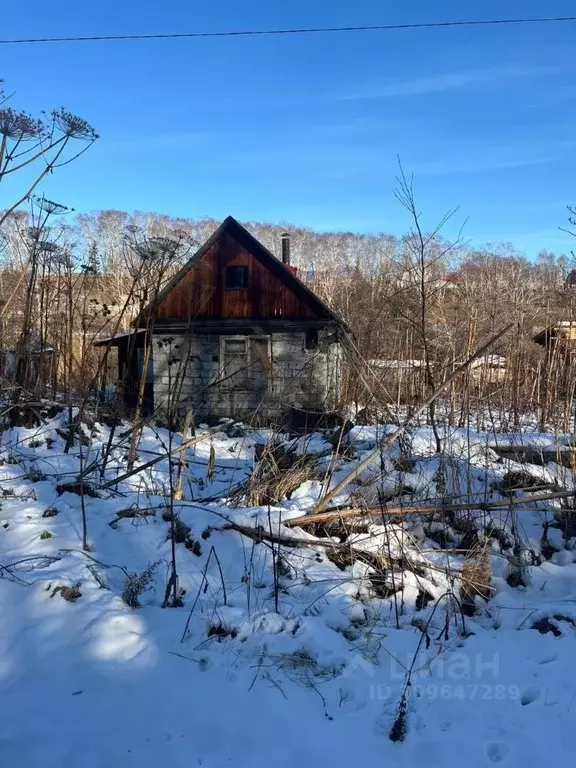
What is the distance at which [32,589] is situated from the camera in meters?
3.91

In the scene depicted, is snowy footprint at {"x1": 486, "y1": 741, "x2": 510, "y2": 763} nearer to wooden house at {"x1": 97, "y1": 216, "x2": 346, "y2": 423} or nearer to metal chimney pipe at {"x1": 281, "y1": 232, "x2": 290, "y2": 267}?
wooden house at {"x1": 97, "y1": 216, "x2": 346, "y2": 423}

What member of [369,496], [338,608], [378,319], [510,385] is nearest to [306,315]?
[378,319]

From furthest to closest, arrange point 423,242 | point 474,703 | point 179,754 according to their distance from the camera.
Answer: point 423,242 < point 474,703 < point 179,754

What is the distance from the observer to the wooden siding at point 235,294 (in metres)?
16.1

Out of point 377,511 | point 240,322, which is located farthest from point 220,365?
point 377,511

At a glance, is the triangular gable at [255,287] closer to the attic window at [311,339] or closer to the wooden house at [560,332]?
the attic window at [311,339]

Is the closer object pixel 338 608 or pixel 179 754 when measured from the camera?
pixel 179 754

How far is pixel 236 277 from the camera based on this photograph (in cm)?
1641

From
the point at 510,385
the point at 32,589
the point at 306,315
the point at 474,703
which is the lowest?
the point at 474,703

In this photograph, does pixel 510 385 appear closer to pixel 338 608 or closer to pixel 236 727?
pixel 338 608

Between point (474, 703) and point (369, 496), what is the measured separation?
255 centimetres

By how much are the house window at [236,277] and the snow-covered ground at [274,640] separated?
36.0ft

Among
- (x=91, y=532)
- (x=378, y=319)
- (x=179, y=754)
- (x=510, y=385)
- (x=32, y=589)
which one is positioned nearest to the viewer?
(x=179, y=754)

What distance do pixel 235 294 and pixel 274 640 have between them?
13.4m
